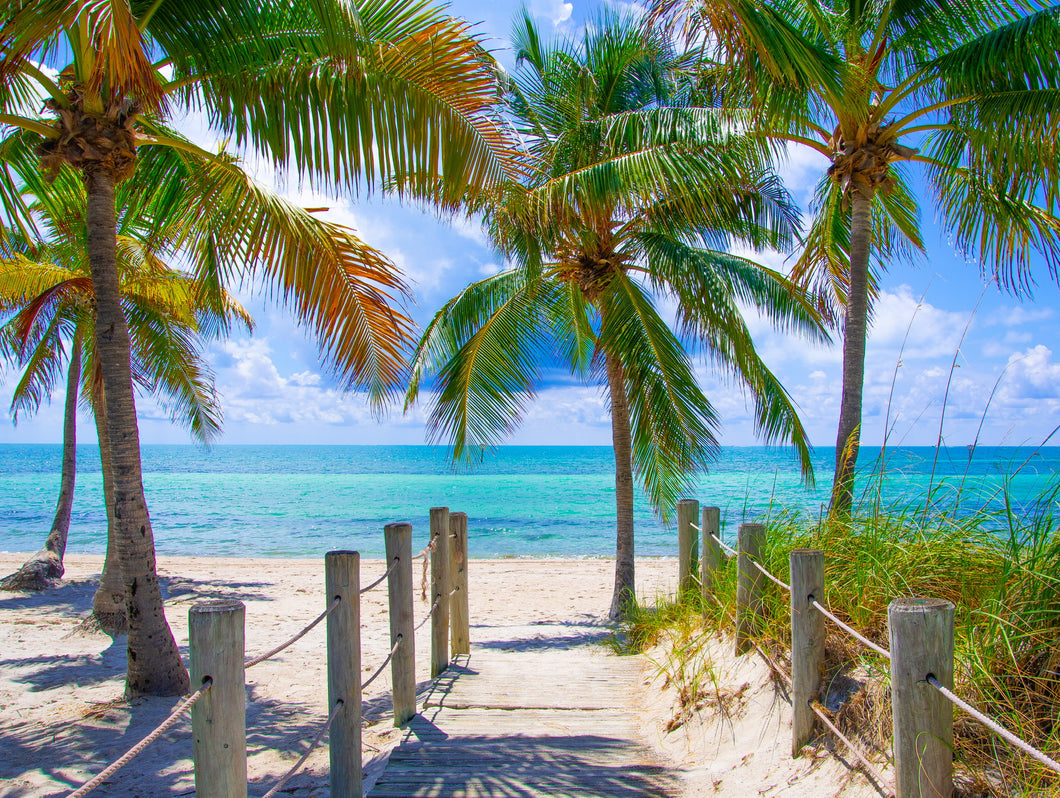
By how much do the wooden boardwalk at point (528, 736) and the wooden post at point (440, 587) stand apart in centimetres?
16

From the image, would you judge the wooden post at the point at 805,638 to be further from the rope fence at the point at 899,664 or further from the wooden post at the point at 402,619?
the wooden post at the point at 402,619

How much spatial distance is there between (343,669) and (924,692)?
2432mm

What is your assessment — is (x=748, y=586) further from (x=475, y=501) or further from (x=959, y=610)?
(x=475, y=501)

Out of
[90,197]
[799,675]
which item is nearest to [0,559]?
[90,197]

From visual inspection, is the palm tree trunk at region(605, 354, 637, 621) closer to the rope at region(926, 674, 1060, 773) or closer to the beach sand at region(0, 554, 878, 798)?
the beach sand at region(0, 554, 878, 798)

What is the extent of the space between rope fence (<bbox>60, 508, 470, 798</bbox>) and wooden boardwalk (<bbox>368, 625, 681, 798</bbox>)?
0.24 metres

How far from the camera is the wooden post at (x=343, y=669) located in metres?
3.30

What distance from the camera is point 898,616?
2.05m

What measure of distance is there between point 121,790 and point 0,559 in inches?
630

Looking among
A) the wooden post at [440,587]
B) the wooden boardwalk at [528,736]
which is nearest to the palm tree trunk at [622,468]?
the wooden boardwalk at [528,736]

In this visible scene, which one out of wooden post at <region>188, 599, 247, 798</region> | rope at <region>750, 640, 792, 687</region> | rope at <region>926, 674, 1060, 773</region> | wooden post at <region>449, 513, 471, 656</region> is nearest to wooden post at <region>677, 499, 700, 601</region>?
wooden post at <region>449, 513, 471, 656</region>

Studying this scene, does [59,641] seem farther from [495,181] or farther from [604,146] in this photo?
[604,146]

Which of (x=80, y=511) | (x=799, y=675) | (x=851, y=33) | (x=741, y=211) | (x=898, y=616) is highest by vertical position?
(x=851, y=33)

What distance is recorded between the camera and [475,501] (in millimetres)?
37562
